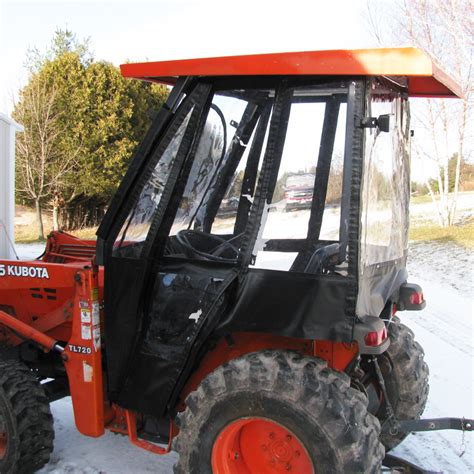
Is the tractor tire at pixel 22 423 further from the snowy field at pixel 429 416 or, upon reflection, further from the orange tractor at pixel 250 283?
the snowy field at pixel 429 416

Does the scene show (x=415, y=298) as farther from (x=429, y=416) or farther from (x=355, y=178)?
(x=429, y=416)

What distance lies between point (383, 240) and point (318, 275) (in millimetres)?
558

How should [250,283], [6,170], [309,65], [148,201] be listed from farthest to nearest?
[6,170], [148,201], [250,283], [309,65]

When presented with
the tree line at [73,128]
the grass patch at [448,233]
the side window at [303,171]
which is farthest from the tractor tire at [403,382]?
the tree line at [73,128]

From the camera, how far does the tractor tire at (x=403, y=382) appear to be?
3.23 m

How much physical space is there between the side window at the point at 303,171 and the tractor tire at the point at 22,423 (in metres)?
1.55

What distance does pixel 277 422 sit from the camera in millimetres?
2336

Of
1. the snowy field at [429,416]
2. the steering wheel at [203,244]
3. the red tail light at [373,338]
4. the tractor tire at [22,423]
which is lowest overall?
the snowy field at [429,416]

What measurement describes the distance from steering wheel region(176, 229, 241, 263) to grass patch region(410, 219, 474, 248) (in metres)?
10.9

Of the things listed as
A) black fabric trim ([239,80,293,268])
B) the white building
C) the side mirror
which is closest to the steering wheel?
black fabric trim ([239,80,293,268])

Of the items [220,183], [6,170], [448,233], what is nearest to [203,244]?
[220,183]

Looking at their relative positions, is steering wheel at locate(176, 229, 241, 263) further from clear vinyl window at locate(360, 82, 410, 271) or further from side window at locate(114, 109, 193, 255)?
clear vinyl window at locate(360, 82, 410, 271)

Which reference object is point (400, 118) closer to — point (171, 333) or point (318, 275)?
point (318, 275)

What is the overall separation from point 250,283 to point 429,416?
2.39 m
